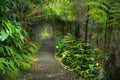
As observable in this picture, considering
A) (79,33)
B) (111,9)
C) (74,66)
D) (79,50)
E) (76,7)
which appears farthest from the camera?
(79,33)

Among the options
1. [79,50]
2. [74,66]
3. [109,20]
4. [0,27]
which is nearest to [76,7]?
[79,50]

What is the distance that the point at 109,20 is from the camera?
811 centimetres

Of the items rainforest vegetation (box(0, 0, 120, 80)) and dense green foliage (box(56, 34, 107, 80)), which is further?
dense green foliage (box(56, 34, 107, 80))

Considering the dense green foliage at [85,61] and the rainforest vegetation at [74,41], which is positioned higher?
the rainforest vegetation at [74,41]

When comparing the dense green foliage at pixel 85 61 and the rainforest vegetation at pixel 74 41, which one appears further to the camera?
the dense green foliage at pixel 85 61

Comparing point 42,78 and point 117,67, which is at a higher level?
point 117,67

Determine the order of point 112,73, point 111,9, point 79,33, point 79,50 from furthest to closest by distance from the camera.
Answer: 1. point 79,33
2. point 79,50
3. point 111,9
4. point 112,73

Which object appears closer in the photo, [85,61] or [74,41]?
[85,61]

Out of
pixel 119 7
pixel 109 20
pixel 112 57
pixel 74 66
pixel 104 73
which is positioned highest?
pixel 119 7

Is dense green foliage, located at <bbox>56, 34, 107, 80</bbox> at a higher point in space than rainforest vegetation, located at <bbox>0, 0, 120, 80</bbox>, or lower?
lower

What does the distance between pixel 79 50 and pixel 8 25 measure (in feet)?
26.8

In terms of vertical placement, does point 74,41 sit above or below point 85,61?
above

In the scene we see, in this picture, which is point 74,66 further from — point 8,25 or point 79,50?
point 8,25

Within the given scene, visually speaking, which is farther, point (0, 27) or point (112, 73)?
point (112, 73)
